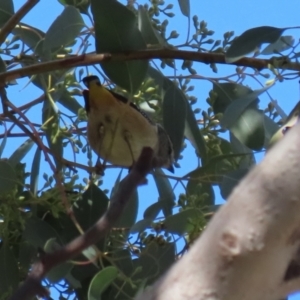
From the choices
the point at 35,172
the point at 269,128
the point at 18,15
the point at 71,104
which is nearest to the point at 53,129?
the point at 35,172

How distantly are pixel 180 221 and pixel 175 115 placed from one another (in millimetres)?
261

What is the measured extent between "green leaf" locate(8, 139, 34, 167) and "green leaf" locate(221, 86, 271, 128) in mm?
492

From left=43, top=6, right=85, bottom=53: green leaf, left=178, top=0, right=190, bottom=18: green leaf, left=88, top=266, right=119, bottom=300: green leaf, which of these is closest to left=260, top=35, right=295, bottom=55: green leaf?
left=178, top=0, right=190, bottom=18: green leaf

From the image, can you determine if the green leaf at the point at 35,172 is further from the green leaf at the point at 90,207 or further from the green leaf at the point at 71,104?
the green leaf at the point at 71,104

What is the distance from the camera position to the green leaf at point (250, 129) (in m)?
1.59

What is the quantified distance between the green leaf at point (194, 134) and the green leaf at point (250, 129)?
69 mm

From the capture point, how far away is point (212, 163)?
61.6 inches

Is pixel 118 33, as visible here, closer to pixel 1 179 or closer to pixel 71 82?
pixel 71 82

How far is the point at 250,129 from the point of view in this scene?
1.59 metres

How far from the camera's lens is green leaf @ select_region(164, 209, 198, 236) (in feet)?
4.58

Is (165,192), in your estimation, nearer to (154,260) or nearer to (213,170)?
(213,170)

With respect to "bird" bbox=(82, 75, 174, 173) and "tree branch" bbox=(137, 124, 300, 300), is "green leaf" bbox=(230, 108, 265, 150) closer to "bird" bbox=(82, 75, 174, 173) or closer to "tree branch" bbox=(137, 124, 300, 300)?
"bird" bbox=(82, 75, 174, 173)

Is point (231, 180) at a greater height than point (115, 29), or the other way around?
point (115, 29)

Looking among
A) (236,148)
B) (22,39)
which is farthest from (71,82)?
(236,148)
